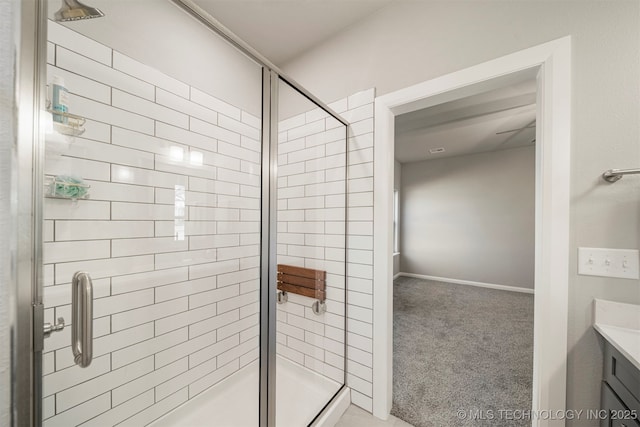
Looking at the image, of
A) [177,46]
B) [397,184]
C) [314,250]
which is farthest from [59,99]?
[397,184]

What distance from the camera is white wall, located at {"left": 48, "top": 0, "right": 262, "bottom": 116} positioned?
3.74ft

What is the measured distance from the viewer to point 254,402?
1.31 m

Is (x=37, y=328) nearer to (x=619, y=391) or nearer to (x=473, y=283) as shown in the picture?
(x=619, y=391)

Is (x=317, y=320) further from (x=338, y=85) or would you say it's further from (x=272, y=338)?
(x=338, y=85)

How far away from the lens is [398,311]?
3.48 meters

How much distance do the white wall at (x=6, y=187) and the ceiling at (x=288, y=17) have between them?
1437mm

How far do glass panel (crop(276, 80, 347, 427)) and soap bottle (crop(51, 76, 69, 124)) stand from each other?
99 cm

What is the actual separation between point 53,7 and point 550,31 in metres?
1.97

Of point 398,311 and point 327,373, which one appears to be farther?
point 398,311

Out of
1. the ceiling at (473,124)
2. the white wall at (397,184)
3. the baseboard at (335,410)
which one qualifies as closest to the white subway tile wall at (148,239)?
the baseboard at (335,410)

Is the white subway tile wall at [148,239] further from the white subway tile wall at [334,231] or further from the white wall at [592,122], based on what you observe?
the white wall at [592,122]

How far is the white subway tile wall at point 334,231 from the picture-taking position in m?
1.66

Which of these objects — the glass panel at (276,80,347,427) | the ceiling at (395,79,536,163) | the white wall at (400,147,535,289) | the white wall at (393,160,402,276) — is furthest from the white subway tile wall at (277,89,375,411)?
the white wall at (400,147,535,289)

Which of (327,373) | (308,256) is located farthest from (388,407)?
(308,256)
